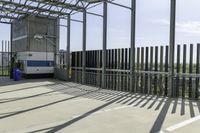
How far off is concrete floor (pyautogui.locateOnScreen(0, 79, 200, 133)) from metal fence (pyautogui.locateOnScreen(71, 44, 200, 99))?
3.17 ft

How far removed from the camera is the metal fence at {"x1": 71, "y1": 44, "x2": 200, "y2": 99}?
30.0 ft

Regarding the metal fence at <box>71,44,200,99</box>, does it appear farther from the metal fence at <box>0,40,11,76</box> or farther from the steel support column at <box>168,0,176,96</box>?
the metal fence at <box>0,40,11,76</box>

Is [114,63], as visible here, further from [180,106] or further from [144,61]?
[180,106]

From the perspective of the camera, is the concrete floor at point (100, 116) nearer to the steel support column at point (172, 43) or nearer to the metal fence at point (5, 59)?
the steel support column at point (172, 43)

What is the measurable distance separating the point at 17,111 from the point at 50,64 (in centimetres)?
1201

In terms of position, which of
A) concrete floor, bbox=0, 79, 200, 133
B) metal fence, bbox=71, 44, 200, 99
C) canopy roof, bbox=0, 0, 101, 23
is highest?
canopy roof, bbox=0, 0, 101, 23

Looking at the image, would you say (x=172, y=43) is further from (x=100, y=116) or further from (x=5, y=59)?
(x=5, y=59)

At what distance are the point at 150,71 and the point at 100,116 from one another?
4914 mm

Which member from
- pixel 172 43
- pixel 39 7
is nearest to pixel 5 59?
pixel 39 7

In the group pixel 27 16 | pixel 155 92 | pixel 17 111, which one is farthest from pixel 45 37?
pixel 17 111

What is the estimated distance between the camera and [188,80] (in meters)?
9.26

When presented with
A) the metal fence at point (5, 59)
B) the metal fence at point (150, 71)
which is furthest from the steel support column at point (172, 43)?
the metal fence at point (5, 59)

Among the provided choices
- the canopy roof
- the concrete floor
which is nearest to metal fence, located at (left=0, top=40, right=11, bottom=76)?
the canopy roof

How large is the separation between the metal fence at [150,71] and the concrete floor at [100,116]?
38.0 inches
